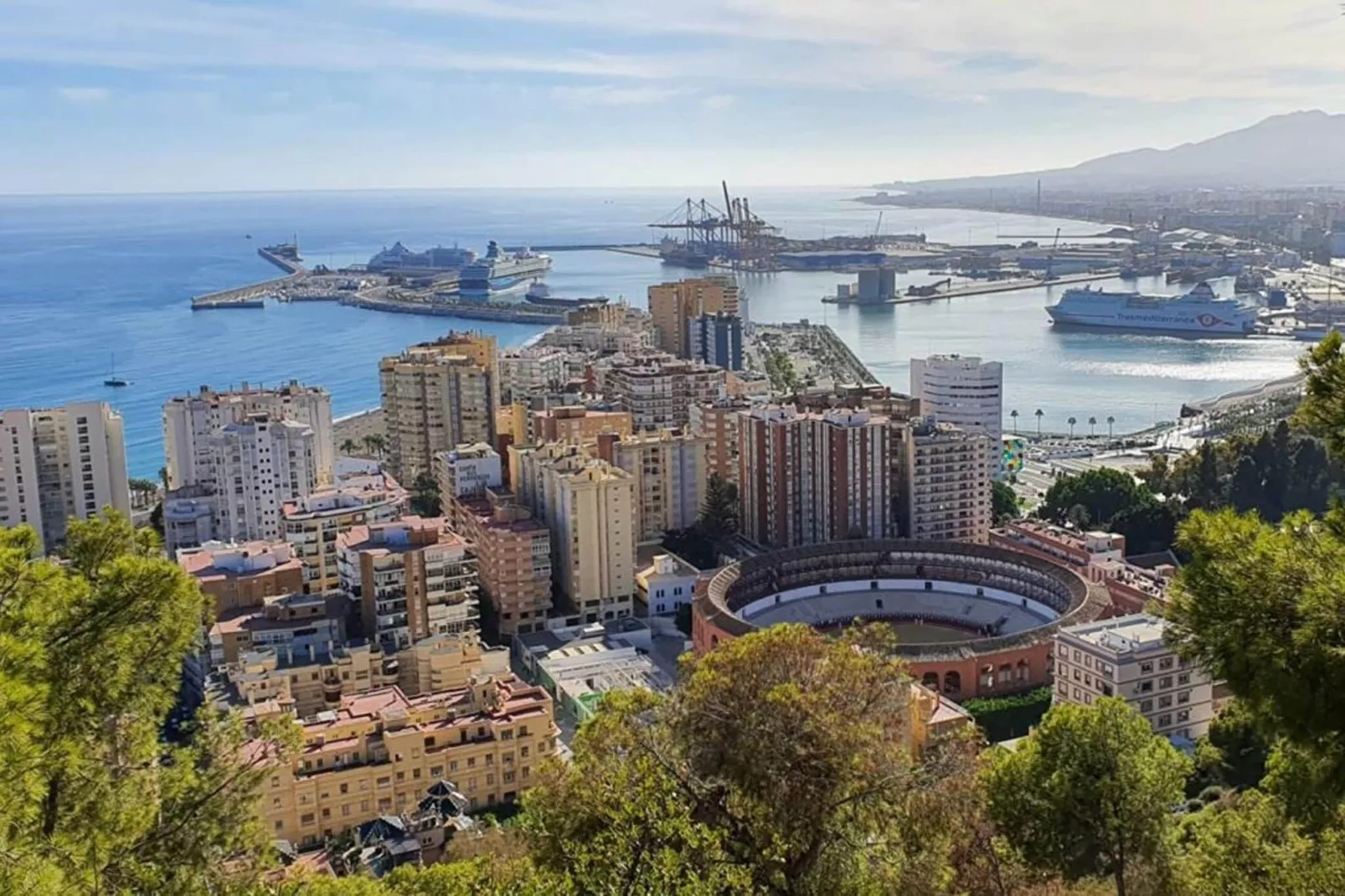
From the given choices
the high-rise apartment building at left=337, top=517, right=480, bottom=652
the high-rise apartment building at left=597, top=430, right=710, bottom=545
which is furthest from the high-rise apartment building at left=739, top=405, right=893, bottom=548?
the high-rise apartment building at left=337, top=517, right=480, bottom=652

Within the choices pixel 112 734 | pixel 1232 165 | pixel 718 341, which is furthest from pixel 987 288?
pixel 1232 165

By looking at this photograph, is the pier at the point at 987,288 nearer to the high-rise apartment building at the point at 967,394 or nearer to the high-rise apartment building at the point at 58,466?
the high-rise apartment building at the point at 967,394

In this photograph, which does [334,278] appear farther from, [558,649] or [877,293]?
[558,649]

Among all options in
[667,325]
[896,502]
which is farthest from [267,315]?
[896,502]

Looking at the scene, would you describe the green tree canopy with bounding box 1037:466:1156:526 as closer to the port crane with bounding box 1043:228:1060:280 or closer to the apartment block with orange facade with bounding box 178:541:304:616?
the apartment block with orange facade with bounding box 178:541:304:616

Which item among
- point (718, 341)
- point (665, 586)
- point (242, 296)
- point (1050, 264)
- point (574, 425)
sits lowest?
point (665, 586)

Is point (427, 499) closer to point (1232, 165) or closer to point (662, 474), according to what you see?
point (662, 474)
